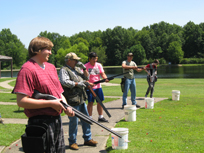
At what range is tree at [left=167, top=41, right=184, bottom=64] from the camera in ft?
365

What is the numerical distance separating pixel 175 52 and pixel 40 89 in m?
114

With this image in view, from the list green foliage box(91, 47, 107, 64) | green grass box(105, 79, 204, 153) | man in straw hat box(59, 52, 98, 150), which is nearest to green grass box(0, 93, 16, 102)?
green grass box(105, 79, 204, 153)

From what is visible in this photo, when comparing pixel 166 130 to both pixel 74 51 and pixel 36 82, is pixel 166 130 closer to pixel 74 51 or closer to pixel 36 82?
pixel 36 82

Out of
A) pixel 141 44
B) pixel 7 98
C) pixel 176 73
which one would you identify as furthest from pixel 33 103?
pixel 141 44

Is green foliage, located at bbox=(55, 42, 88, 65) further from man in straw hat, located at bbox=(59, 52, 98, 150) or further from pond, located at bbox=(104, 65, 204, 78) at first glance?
man in straw hat, located at bbox=(59, 52, 98, 150)

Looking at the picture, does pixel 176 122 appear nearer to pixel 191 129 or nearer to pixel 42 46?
pixel 191 129

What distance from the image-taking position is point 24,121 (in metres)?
7.88

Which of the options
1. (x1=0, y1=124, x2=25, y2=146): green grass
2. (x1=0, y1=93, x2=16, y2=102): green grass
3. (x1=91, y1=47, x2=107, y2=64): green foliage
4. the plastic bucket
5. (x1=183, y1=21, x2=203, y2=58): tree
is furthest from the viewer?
(x1=183, y1=21, x2=203, y2=58): tree

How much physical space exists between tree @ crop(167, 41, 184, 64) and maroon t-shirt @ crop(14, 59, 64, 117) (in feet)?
373

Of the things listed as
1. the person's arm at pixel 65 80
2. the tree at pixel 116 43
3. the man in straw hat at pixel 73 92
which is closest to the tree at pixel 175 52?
the tree at pixel 116 43

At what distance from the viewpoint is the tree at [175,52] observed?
111 metres

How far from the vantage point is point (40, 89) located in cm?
285

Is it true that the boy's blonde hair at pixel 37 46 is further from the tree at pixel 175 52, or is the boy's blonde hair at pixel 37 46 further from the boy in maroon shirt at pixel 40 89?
the tree at pixel 175 52

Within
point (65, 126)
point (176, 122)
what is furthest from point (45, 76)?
point (176, 122)
